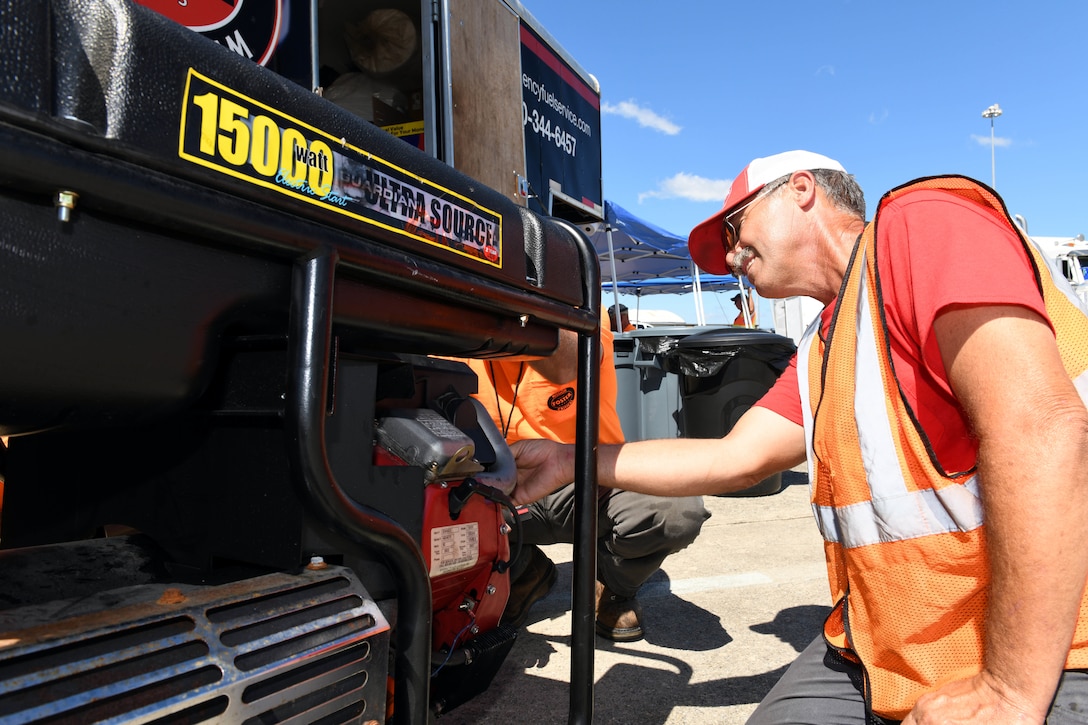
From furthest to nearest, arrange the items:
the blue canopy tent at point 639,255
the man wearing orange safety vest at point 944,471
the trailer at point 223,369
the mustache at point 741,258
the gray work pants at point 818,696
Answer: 1. the blue canopy tent at point 639,255
2. the mustache at point 741,258
3. the gray work pants at point 818,696
4. the man wearing orange safety vest at point 944,471
5. the trailer at point 223,369

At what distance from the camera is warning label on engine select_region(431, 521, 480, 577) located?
4.21ft

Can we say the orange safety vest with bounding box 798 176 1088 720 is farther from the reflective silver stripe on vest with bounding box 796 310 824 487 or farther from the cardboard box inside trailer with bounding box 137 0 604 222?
the cardboard box inside trailer with bounding box 137 0 604 222

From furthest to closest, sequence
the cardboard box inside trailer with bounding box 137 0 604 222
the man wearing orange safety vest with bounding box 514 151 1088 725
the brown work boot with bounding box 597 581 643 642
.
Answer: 1. the cardboard box inside trailer with bounding box 137 0 604 222
2. the brown work boot with bounding box 597 581 643 642
3. the man wearing orange safety vest with bounding box 514 151 1088 725

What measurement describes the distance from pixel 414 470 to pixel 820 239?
119cm

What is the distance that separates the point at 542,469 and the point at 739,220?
0.83 metres

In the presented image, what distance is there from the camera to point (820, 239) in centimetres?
183

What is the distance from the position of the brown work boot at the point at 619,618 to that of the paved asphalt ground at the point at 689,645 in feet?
0.12

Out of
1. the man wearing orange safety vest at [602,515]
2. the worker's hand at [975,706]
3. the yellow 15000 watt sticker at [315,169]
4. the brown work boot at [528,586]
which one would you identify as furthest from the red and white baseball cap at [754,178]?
the brown work boot at [528,586]

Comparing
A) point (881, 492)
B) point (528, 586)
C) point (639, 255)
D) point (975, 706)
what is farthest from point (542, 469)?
point (639, 255)

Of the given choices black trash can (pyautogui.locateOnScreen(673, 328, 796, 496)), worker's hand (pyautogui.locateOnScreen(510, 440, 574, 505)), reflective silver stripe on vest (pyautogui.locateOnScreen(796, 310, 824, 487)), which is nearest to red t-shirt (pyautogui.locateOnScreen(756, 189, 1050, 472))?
reflective silver stripe on vest (pyautogui.locateOnScreen(796, 310, 824, 487))

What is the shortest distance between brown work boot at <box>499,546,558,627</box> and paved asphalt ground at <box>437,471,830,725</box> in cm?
13

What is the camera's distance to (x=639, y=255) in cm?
1172

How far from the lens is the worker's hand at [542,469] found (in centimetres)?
178

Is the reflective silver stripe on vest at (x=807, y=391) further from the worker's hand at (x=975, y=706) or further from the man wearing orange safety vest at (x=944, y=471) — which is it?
the worker's hand at (x=975, y=706)
